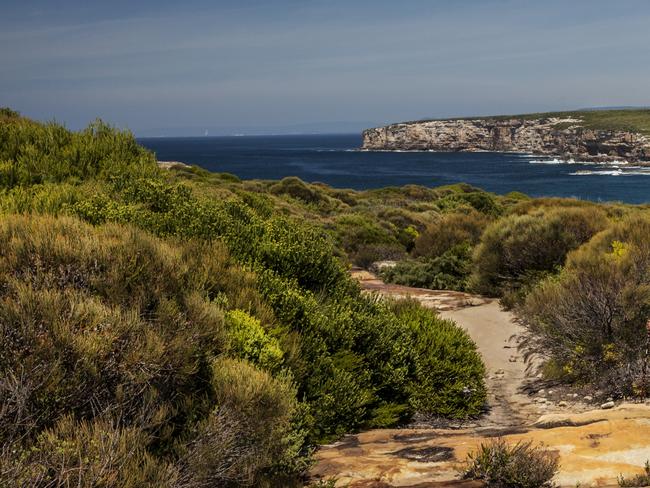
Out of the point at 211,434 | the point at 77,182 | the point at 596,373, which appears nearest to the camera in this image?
the point at 211,434

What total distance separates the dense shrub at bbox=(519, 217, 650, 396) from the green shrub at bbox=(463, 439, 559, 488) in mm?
3478

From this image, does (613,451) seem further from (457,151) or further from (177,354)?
(457,151)

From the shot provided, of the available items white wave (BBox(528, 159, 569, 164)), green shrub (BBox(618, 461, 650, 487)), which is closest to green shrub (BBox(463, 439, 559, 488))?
green shrub (BBox(618, 461, 650, 487))

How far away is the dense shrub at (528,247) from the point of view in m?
14.3

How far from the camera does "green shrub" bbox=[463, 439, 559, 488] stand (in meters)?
3.84

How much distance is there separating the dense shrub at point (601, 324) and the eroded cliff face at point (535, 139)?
431ft

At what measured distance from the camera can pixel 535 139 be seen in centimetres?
16712

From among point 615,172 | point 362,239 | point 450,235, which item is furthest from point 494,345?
point 615,172

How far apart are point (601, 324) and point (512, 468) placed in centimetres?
476

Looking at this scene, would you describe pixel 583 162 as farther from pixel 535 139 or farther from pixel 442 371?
pixel 442 371

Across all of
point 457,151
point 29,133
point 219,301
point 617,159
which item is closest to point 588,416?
point 219,301

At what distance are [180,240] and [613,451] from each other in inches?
188

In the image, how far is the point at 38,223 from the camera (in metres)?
4.77

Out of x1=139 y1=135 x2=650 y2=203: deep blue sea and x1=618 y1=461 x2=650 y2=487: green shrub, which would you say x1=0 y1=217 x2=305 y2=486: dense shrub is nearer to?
x1=618 y1=461 x2=650 y2=487: green shrub
